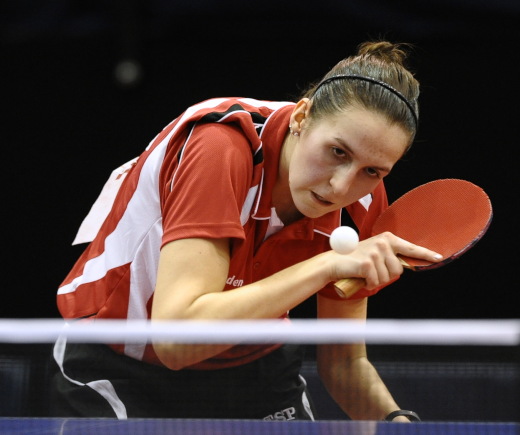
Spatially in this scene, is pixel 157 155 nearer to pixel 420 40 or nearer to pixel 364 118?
pixel 364 118

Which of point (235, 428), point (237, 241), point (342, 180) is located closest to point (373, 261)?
point (342, 180)

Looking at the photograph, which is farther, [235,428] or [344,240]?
[344,240]

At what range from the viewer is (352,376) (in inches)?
90.1

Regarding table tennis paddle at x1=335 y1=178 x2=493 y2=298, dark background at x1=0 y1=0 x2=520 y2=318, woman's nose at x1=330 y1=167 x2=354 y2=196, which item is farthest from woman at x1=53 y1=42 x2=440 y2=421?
dark background at x1=0 y1=0 x2=520 y2=318

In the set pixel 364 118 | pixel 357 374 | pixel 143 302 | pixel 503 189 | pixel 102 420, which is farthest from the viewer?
pixel 503 189

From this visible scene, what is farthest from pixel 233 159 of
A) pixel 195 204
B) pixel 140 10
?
pixel 140 10

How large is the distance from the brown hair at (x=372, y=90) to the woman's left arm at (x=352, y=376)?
0.58 m

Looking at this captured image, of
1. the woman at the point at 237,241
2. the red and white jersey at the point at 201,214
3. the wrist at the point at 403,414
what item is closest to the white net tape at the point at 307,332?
the woman at the point at 237,241

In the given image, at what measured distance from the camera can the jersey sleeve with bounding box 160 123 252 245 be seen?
1.78m

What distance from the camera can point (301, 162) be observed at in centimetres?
190

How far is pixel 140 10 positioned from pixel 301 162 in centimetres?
195

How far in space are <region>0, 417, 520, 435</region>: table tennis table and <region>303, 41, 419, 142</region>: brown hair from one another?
0.64 meters

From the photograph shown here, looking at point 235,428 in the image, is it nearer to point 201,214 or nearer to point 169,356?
point 169,356

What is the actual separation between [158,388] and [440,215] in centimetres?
78
